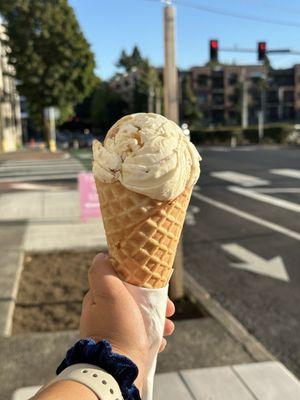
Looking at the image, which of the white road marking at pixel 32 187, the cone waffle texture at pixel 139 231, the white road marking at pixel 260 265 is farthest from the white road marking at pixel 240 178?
the cone waffle texture at pixel 139 231

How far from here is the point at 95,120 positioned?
83938 millimetres

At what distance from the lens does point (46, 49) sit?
43.0 metres

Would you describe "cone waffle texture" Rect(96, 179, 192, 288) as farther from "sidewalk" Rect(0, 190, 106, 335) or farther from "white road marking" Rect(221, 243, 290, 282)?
"white road marking" Rect(221, 243, 290, 282)

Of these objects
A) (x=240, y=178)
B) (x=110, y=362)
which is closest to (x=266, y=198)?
(x=240, y=178)

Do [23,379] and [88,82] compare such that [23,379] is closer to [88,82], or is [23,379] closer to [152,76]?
[88,82]

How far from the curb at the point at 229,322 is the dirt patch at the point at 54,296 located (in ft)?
0.48

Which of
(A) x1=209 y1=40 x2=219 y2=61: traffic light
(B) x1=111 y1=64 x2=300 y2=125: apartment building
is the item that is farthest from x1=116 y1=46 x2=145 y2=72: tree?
(A) x1=209 y1=40 x2=219 y2=61: traffic light

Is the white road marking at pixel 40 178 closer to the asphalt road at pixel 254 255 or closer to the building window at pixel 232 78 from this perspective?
the asphalt road at pixel 254 255

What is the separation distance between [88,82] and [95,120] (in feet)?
125

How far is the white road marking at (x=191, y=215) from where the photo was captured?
33.7ft

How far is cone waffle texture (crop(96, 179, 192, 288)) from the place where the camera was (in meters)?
1.74

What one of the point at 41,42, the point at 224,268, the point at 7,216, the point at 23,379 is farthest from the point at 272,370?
the point at 41,42

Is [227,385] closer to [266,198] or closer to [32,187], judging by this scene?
[266,198]

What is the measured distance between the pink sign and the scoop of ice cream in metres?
7.34
